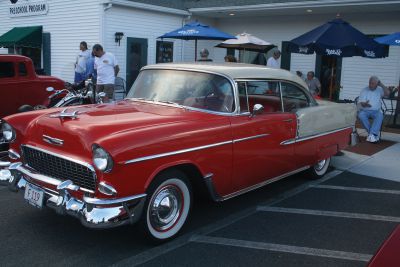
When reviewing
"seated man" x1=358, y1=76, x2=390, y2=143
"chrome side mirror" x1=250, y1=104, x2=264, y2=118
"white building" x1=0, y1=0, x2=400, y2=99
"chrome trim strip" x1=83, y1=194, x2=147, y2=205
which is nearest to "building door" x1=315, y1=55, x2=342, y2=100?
"white building" x1=0, y1=0, x2=400, y2=99

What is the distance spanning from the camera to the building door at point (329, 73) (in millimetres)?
13984

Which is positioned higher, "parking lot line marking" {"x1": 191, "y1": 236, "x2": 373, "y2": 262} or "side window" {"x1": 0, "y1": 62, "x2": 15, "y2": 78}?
"side window" {"x1": 0, "y1": 62, "x2": 15, "y2": 78}

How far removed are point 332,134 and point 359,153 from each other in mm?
2258

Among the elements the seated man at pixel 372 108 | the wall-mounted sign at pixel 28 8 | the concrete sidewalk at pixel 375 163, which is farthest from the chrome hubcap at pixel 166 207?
the wall-mounted sign at pixel 28 8

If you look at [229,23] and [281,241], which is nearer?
[281,241]

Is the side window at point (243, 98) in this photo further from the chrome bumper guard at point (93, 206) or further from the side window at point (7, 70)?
the side window at point (7, 70)

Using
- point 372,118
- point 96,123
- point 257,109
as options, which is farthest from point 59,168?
point 372,118

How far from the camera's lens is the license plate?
378 cm

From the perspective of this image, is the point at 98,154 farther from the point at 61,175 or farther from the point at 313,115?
the point at 313,115

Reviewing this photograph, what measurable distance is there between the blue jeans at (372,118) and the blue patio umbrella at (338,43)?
1200 millimetres

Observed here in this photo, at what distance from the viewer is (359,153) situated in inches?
323

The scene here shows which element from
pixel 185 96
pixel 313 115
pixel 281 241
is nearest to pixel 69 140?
pixel 185 96

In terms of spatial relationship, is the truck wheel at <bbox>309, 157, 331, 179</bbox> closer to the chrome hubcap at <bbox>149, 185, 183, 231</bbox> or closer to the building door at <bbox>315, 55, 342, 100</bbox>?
the chrome hubcap at <bbox>149, 185, 183, 231</bbox>

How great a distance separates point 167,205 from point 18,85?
19.2ft
